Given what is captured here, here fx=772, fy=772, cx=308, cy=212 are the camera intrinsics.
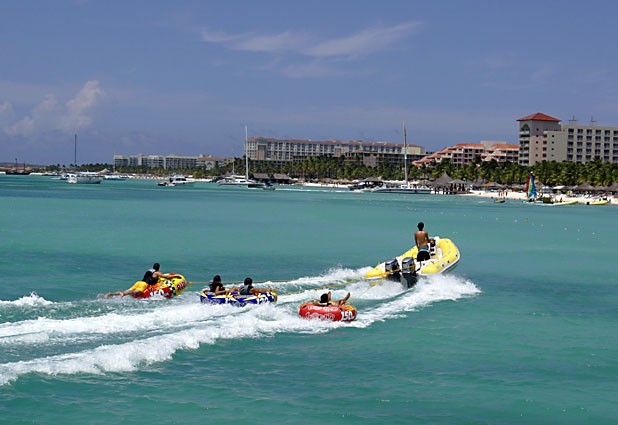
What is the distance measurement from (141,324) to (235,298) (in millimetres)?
3252

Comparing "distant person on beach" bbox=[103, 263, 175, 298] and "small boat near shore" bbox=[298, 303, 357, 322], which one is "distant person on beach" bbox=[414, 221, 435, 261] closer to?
"small boat near shore" bbox=[298, 303, 357, 322]

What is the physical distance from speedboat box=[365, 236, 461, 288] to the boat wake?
0.37 m

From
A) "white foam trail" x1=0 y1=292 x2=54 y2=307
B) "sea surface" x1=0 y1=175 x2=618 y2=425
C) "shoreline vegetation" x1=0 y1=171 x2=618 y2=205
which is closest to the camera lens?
"sea surface" x1=0 y1=175 x2=618 y2=425

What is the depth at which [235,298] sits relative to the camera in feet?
72.4

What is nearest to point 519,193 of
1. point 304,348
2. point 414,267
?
point 414,267

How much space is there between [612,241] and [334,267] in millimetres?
27733

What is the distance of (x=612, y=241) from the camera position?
54.0 m

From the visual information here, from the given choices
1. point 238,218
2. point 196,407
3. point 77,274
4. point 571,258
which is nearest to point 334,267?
point 77,274

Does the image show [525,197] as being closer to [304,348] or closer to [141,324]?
[304,348]

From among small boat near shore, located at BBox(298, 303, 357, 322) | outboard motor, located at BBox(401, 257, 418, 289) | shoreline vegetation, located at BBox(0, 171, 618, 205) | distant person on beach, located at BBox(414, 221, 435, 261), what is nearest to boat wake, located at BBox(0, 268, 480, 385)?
small boat near shore, located at BBox(298, 303, 357, 322)

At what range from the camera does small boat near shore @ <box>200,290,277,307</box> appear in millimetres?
22047

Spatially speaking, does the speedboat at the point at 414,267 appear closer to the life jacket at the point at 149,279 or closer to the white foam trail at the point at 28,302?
the life jacket at the point at 149,279

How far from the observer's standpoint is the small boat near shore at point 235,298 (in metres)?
22.0

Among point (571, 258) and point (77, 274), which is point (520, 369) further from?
point (571, 258)
